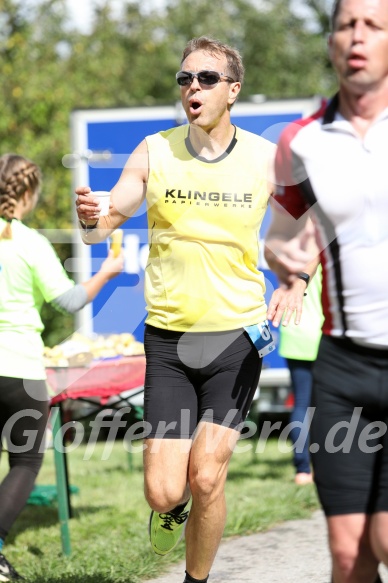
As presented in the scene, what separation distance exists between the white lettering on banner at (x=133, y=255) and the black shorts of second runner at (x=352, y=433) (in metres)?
6.92

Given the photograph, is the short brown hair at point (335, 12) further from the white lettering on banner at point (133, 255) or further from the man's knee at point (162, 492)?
the white lettering on banner at point (133, 255)

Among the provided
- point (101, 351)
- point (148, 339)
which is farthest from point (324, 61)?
point (148, 339)

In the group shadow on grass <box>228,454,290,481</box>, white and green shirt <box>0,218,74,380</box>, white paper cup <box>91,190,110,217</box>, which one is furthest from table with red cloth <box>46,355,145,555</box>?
shadow on grass <box>228,454,290,481</box>

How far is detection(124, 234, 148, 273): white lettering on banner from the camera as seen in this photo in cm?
1016

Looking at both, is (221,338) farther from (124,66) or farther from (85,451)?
(124,66)

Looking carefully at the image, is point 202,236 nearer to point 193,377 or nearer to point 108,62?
point 193,377

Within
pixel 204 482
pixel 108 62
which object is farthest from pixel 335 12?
pixel 108 62

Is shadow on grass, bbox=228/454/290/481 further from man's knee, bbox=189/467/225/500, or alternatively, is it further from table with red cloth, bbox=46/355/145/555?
man's knee, bbox=189/467/225/500

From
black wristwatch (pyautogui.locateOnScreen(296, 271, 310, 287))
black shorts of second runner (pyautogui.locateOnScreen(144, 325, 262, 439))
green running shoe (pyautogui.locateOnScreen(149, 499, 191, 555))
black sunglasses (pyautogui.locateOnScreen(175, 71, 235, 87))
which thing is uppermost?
black sunglasses (pyautogui.locateOnScreen(175, 71, 235, 87))

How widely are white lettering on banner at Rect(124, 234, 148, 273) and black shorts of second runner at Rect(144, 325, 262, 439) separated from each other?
5.54 metres

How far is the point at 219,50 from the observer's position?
474 centimetres

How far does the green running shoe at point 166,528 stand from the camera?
4926 mm

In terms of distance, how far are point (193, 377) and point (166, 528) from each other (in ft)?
2.56

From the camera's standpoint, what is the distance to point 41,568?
576 cm
